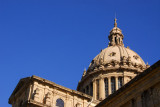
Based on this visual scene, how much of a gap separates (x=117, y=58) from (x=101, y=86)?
7922 millimetres

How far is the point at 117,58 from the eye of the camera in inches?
2653

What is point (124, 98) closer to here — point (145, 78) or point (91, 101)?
point (145, 78)

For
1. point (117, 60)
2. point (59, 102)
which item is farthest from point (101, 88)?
point (59, 102)

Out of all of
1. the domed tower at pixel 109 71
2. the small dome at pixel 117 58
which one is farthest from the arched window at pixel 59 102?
the small dome at pixel 117 58

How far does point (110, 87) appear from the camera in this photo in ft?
205

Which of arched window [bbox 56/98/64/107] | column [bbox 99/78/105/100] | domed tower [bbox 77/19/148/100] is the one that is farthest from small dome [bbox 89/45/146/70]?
arched window [bbox 56/98/64/107]

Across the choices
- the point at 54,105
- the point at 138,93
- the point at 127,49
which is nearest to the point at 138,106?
the point at 138,93

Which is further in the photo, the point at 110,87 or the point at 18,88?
the point at 110,87

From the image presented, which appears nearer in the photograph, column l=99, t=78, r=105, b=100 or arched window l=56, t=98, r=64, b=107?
arched window l=56, t=98, r=64, b=107

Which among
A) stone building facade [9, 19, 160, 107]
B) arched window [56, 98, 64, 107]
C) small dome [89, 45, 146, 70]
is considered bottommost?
arched window [56, 98, 64, 107]

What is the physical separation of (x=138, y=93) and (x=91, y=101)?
17238mm

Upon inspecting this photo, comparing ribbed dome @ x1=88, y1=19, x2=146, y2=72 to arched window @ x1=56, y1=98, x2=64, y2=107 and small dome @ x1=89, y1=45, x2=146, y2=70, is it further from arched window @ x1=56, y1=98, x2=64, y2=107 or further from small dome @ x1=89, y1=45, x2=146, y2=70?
arched window @ x1=56, y1=98, x2=64, y2=107

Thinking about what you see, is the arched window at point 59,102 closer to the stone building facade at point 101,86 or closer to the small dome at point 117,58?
the stone building facade at point 101,86

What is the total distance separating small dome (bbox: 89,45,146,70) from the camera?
65.9 meters
